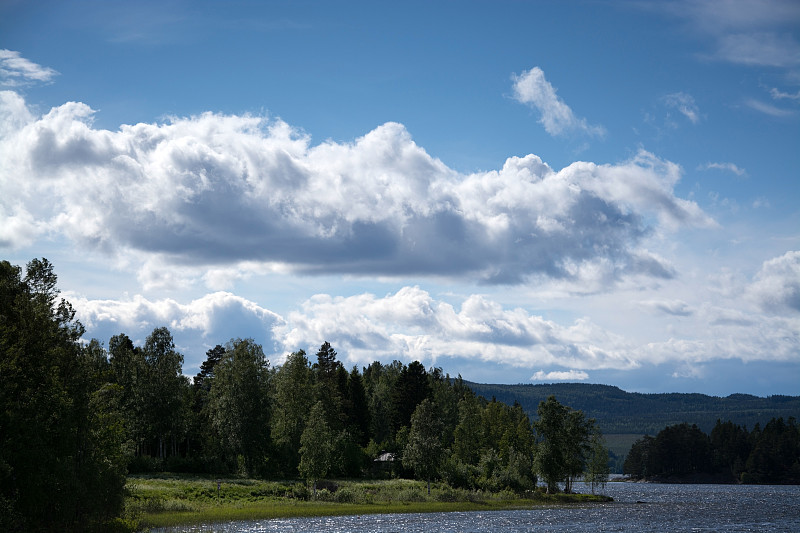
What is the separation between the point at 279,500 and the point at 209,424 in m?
32.1

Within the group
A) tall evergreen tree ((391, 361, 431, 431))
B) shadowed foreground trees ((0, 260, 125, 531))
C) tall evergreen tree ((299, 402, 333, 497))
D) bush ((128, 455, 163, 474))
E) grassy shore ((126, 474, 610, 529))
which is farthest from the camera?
tall evergreen tree ((391, 361, 431, 431))

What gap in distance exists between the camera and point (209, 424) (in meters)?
110

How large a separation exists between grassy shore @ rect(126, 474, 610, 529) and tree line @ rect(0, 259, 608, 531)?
14.4 feet

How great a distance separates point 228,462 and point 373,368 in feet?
265

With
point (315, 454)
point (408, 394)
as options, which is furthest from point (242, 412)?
point (408, 394)

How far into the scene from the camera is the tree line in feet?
145

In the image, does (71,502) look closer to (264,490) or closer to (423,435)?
(264,490)

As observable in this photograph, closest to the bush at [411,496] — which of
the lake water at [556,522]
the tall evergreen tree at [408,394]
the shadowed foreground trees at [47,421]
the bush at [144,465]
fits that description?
the lake water at [556,522]

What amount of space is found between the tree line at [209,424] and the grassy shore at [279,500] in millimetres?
4378

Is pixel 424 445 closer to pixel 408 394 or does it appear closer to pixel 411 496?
pixel 411 496

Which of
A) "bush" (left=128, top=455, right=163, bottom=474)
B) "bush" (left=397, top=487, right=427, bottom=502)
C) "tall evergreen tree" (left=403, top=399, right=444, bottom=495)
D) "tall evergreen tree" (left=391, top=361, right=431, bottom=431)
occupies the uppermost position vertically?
"tall evergreen tree" (left=391, top=361, right=431, bottom=431)

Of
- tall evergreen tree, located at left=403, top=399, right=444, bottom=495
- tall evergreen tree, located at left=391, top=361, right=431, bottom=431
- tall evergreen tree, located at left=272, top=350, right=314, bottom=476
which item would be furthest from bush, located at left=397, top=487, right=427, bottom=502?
tall evergreen tree, located at left=391, top=361, right=431, bottom=431

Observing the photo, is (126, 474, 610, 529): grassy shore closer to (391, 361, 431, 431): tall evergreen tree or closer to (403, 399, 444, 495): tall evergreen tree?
(403, 399, 444, 495): tall evergreen tree

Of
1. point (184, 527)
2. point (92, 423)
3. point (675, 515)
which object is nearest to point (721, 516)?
point (675, 515)
